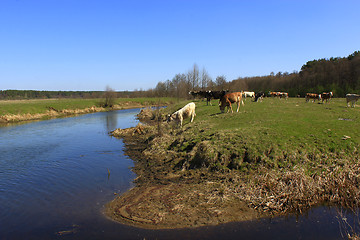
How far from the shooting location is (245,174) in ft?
29.1

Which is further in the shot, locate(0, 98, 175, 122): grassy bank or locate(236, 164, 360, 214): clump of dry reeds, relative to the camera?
locate(0, 98, 175, 122): grassy bank

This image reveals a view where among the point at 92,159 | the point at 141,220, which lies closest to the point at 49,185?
the point at 92,159

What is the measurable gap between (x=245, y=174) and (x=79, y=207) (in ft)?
20.2

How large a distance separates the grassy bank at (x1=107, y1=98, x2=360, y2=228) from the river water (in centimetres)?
→ 42

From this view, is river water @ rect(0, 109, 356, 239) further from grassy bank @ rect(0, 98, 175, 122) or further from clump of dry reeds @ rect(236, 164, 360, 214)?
grassy bank @ rect(0, 98, 175, 122)

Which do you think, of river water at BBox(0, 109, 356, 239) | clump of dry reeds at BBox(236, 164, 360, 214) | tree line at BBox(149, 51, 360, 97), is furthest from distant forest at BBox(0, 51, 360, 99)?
clump of dry reeds at BBox(236, 164, 360, 214)

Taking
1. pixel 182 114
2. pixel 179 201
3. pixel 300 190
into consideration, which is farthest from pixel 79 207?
pixel 182 114

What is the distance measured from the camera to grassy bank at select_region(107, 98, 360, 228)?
7.05 meters

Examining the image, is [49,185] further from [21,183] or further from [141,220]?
[141,220]

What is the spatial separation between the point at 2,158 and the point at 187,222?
14.2 m

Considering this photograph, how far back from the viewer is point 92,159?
14.1m

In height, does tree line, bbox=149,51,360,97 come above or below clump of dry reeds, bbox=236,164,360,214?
above

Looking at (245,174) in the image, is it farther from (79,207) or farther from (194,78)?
(194,78)

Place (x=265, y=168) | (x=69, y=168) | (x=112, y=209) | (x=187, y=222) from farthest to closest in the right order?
(x=69, y=168)
(x=265, y=168)
(x=112, y=209)
(x=187, y=222)
